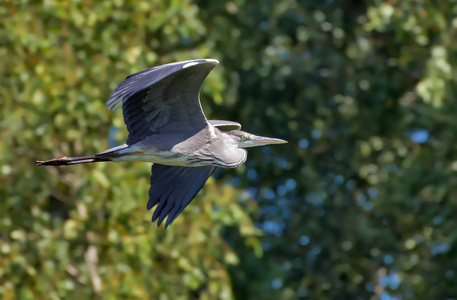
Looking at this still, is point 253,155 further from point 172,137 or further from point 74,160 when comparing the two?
point 74,160

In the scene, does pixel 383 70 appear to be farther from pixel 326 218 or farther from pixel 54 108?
pixel 54 108

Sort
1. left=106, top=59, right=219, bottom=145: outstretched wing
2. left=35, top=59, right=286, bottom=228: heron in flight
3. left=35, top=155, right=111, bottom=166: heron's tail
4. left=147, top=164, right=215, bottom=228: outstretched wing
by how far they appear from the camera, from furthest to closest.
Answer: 1. left=147, top=164, right=215, bottom=228: outstretched wing
2. left=35, top=155, right=111, bottom=166: heron's tail
3. left=35, top=59, right=286, bottom=228: heron in flight
4. left=106, top=59, right=219, bottom=145: outstretched wing

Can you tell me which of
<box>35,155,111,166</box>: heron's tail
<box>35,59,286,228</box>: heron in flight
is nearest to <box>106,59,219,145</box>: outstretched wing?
<box>35,59,286,228</box>: heron in flight

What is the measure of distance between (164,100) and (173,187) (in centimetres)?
79

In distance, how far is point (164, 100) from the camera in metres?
5.78

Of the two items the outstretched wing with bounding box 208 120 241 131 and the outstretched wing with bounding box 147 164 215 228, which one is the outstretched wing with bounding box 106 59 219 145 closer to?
the outstretched wing with bounding box 208 120 241 131

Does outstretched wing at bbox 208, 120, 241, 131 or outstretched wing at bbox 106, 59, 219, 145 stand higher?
outstretched wing at bbox 208, 120, 241, 131

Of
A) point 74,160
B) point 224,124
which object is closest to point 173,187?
point 224,124

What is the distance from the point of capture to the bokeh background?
7.04 metres

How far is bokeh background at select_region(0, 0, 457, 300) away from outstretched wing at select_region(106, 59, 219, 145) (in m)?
1.15

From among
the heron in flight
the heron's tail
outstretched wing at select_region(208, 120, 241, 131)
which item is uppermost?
outstretched wing at select_region(208, 120, 241, 131)

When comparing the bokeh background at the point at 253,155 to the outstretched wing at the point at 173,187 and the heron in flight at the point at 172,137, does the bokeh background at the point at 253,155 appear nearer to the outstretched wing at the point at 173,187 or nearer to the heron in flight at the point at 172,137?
the outstretched wing at the point at 173,187

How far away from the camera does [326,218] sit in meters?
9.58

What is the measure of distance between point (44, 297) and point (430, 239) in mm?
4167
